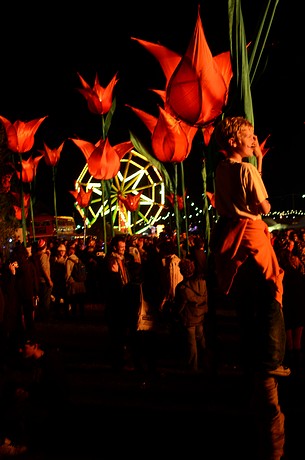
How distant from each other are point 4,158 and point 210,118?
33.8 meters

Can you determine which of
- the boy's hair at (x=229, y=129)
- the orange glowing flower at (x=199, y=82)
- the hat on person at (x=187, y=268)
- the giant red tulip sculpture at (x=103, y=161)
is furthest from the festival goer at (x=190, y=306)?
the giant red tulip sculpture at (x=103, y=161)

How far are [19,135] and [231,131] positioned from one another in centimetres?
1459

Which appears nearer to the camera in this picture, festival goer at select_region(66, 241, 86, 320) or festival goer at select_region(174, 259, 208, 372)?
festival goer at select_region(174, 259, 208, 372)

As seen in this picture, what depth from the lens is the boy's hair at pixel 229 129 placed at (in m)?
4.12

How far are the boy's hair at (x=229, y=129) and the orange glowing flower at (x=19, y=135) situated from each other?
14461 millimetres

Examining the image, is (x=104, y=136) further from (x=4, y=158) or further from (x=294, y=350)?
(x=4, y=158)

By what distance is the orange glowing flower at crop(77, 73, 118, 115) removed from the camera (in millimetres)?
16406

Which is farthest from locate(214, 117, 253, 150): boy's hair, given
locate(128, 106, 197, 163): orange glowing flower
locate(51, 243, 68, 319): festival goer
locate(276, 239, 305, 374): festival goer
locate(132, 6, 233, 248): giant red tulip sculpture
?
locate(51, 243, 68, 319): festival goer

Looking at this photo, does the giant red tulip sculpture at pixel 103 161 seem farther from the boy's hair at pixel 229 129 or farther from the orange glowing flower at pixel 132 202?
the orange glowing flower at pixel 132 202

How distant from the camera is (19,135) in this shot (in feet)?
58.4

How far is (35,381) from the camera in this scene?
615cm

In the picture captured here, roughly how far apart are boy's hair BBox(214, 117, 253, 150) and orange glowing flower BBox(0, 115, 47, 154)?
47.4ft

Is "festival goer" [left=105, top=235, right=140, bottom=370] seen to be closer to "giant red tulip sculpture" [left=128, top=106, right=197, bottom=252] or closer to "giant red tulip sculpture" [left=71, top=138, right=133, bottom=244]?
"giant red tulip sculpture" [left=128, top=106, right=197, bottom=252]

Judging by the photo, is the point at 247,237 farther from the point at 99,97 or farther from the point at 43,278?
the point at 99,97
